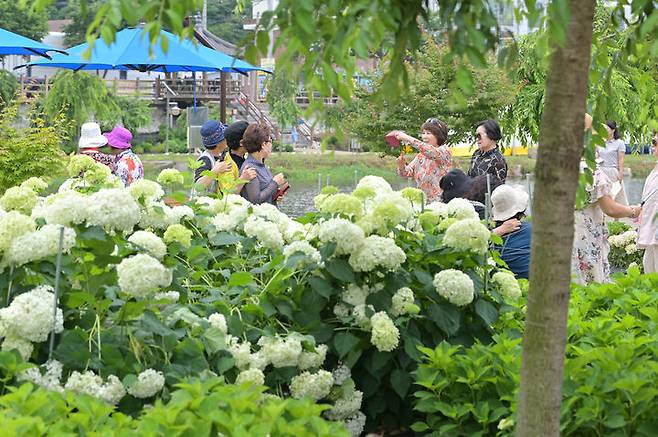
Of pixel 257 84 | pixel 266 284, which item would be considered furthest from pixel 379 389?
pixel 257 84

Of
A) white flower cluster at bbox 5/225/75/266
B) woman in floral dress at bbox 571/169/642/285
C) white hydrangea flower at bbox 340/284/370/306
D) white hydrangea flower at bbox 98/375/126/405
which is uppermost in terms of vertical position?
white flower cluster at bbox 5/225/75/266

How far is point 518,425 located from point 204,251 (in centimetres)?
165

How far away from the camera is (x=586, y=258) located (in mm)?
8000

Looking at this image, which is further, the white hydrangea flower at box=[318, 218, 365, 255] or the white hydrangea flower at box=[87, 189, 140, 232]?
the white hydrangea flower at box=[318, 218, 365, 255]

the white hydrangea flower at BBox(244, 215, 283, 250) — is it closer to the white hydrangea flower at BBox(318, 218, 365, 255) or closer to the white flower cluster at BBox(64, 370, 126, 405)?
the white hydrangea flower at BBox(318, 218, 365, 255)

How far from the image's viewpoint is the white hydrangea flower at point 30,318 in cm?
335

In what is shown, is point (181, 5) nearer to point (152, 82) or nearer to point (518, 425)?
point (518, 425)

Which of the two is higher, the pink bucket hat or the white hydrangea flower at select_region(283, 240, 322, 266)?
the white hydrangea flower at select_region(283, 240, 322, 266)

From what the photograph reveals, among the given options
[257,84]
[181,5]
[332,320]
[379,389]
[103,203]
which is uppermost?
[181,5]

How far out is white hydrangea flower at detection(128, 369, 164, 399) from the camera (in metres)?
3.34

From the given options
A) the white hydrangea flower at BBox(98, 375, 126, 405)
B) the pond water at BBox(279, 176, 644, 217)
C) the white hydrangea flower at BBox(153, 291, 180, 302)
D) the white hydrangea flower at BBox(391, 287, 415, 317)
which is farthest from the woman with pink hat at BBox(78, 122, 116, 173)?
the pond water at BBox(279, 176, 644, 217)

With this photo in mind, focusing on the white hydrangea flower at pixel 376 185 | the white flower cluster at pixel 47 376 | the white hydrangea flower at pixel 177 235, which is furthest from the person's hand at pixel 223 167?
the white flower cluster at pixel 47 376

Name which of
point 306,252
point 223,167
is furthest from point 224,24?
point 306,252

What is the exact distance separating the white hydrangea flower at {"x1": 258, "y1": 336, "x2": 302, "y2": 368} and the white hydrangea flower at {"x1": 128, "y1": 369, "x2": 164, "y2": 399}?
0.49 meters
